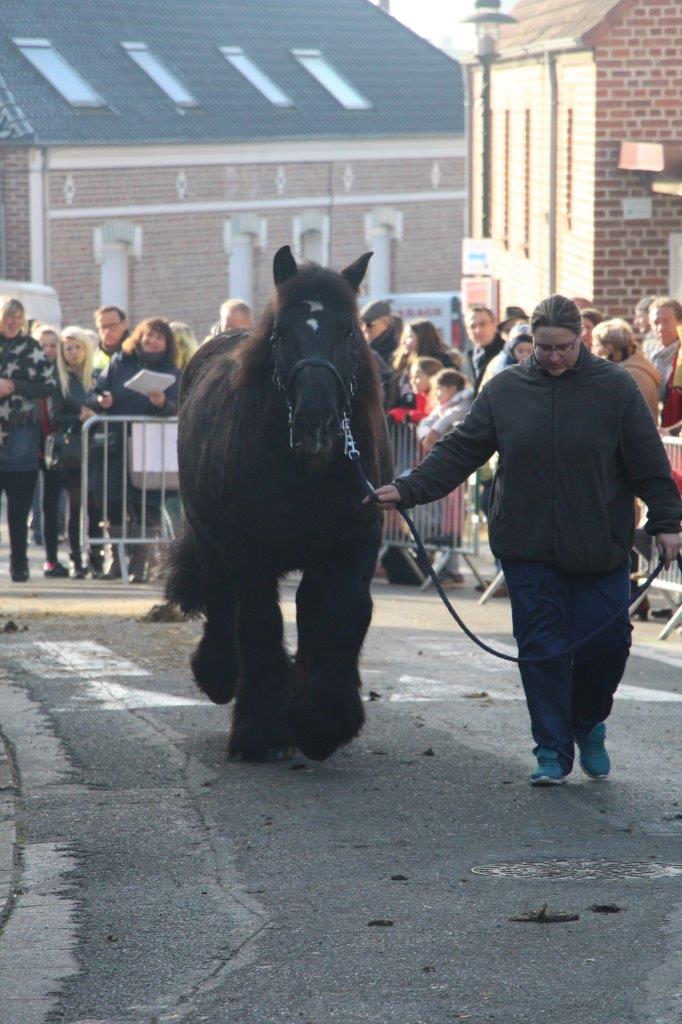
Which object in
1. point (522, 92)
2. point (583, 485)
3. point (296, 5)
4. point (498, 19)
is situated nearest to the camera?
point (583, 485)

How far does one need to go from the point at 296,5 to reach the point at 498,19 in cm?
2568

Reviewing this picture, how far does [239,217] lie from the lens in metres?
42.8

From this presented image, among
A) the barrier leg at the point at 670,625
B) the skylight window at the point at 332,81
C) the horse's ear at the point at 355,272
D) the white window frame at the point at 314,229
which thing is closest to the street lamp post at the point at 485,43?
the barrier leg at the point at 670,625

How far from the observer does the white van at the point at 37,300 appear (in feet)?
93.8

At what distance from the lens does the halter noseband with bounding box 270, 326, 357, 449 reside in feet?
23.8

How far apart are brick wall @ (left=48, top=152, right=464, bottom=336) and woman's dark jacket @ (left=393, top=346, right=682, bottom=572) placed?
30510 mm

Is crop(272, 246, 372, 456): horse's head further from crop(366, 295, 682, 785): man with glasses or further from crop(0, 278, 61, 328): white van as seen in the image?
crop(0, 278, 61, 328): white van

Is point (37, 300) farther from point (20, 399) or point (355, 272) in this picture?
point (355, 272)

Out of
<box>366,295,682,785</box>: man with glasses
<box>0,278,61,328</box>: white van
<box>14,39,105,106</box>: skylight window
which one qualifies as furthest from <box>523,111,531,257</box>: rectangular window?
<box>366,295,682,785</box>: man with glasses

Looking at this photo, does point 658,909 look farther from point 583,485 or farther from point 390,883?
point 583,485

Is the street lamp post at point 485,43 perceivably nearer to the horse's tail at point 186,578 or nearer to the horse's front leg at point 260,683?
the horse's tail at point 186,578

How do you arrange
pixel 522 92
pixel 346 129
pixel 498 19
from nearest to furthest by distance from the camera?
pixel 498 19 < pixel 522 92 < pixel 346 129

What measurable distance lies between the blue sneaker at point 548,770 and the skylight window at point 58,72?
108 ft

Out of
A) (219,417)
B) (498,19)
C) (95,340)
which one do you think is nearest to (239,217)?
(498,19)
